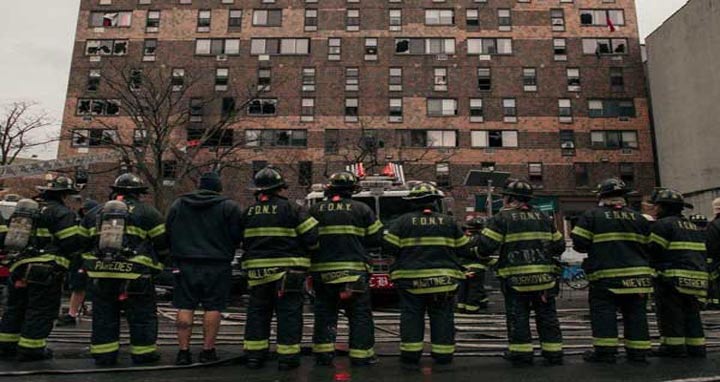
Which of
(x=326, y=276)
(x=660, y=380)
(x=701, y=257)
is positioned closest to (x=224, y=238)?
(x=326, y=276)

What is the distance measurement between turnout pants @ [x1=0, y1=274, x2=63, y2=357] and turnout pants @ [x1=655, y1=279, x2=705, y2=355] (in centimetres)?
691

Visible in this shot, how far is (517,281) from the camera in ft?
19.2

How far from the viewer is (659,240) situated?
250 inches

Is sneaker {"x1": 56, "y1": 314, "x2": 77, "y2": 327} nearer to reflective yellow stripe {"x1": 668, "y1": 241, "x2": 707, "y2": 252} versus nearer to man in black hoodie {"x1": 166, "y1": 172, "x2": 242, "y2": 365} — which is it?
man in black hoodie {"x1": 166, "y1": 172, "x2": 242, "y2": 365}

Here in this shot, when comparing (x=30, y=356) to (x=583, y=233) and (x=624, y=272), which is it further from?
(x=624, y=272)

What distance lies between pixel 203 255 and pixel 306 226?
45.0 inches

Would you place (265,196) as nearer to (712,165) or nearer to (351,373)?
(351,373)

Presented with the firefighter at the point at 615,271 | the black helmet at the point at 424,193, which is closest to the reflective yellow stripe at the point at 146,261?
the black helmet at the point at 424,193

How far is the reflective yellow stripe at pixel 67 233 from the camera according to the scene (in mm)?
5988

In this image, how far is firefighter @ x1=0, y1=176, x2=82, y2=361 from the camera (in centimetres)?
575

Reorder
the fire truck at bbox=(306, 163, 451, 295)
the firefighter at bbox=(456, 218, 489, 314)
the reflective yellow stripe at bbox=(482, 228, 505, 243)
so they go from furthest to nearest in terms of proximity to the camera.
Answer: the firefighter at bbox=(456, 218, 489, 314)
the fire truck at bbox=(306, 163, 451, 295)
the reflective yellow stripe at bbox=(482, 228, 505, 243)

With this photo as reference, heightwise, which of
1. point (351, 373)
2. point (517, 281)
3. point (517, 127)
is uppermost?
point (517, 127)

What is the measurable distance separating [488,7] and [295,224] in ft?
123

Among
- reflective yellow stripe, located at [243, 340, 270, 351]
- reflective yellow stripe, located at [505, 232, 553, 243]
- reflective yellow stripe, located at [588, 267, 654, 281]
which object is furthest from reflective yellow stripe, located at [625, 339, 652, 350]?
reflective yellow stripe, located at [243, 340, 270, 351]
